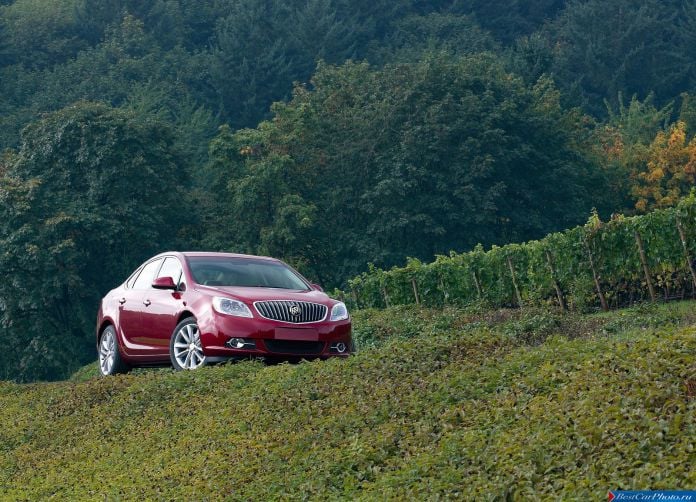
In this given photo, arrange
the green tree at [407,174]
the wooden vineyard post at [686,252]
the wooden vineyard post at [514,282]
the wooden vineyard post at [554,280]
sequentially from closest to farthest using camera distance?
the wooden vineyard post at [686,252], the wooden vineyard post at [554,280], the wooden vineyard post at [514,282], the green tree at [407,174]

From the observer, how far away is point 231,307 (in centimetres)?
1532

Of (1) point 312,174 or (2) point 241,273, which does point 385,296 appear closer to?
(2) point 241,273

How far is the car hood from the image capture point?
15.5 meters

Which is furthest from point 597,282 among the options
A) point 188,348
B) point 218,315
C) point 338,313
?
point 218,315

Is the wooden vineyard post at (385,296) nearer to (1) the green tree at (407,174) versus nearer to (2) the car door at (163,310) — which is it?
(1) the green tree at (407,174)

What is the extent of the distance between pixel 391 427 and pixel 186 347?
592 cm

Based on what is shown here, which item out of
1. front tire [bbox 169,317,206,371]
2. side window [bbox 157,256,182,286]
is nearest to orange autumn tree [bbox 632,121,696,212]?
side window [bbox 157,256,182,286]

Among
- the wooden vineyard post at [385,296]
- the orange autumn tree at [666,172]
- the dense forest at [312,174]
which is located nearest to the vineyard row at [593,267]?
the wooden vineyard post at [385,296]

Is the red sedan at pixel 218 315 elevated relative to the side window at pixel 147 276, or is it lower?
lower

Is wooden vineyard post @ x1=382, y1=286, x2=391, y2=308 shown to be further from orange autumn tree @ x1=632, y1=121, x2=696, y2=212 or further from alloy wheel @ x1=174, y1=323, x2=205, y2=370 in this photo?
orange autumn tree @ x1=632, y1=121, x2=696, y2=212

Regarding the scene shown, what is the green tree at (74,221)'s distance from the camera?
1922 inches

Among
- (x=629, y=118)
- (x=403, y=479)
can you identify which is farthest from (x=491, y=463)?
(x=629, y=118)

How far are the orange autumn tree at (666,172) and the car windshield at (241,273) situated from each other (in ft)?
152

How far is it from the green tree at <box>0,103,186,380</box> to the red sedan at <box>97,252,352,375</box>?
104 ft
